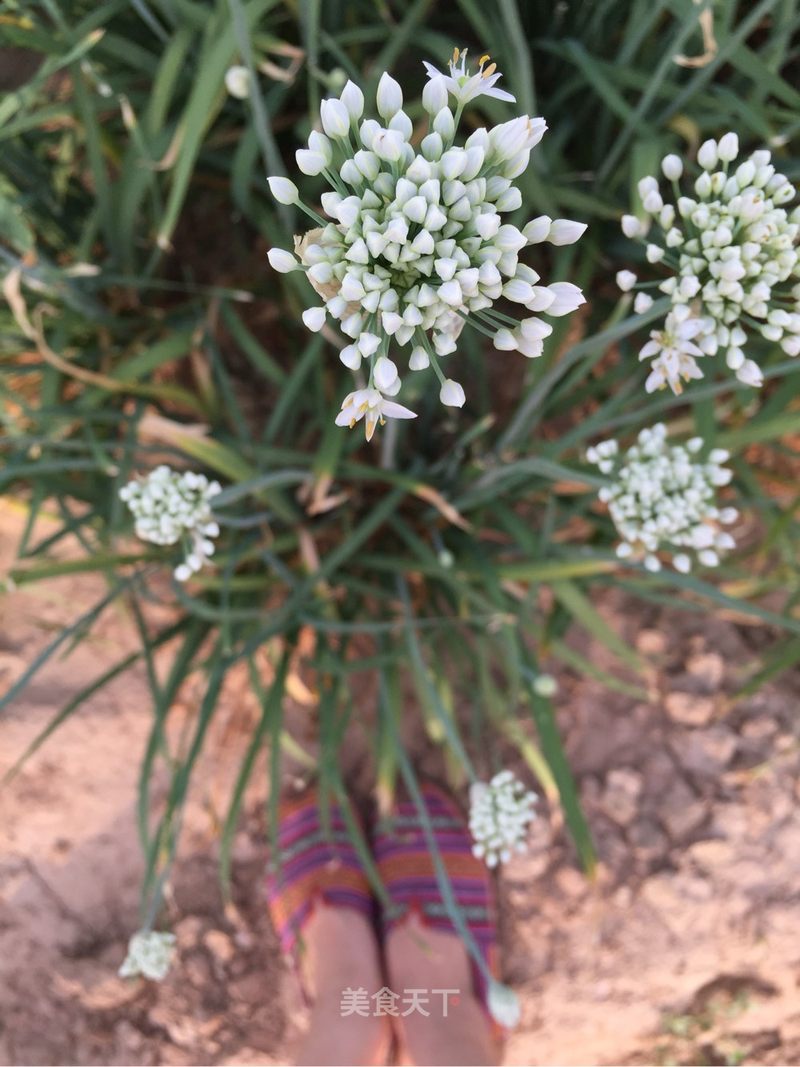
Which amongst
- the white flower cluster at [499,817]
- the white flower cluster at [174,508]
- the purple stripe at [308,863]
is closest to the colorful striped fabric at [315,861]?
the purple stripe at [308,863]

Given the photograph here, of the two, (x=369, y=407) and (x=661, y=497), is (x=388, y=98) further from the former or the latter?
(x=661, y=497)

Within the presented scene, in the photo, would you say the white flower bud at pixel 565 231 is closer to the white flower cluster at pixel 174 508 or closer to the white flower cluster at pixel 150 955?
the white flower cluster at pixel 174 508

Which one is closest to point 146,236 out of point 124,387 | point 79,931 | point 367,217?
point 124,387

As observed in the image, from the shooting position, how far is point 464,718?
1668 millimetres

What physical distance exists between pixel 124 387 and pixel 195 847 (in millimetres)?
967

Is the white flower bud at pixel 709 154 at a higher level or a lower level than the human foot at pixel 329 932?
higher

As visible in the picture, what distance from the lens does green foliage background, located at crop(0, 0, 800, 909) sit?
1.04 m

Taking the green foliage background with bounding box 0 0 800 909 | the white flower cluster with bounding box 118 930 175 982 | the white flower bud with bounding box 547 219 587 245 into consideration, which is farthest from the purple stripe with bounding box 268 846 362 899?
the white flower bud with bounding box 547 219 587 245

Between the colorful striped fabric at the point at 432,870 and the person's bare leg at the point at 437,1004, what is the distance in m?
0.03

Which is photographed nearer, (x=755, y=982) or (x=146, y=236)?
(x=146, y=236)

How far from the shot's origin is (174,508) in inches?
33.2

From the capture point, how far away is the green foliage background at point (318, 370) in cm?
104

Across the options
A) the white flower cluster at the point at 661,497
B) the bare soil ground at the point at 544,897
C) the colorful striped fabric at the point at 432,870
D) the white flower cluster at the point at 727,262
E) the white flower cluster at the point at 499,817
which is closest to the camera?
the white flower cluster at the point at 727,262

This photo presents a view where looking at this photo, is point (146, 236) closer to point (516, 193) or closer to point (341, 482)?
point (341, 482)
